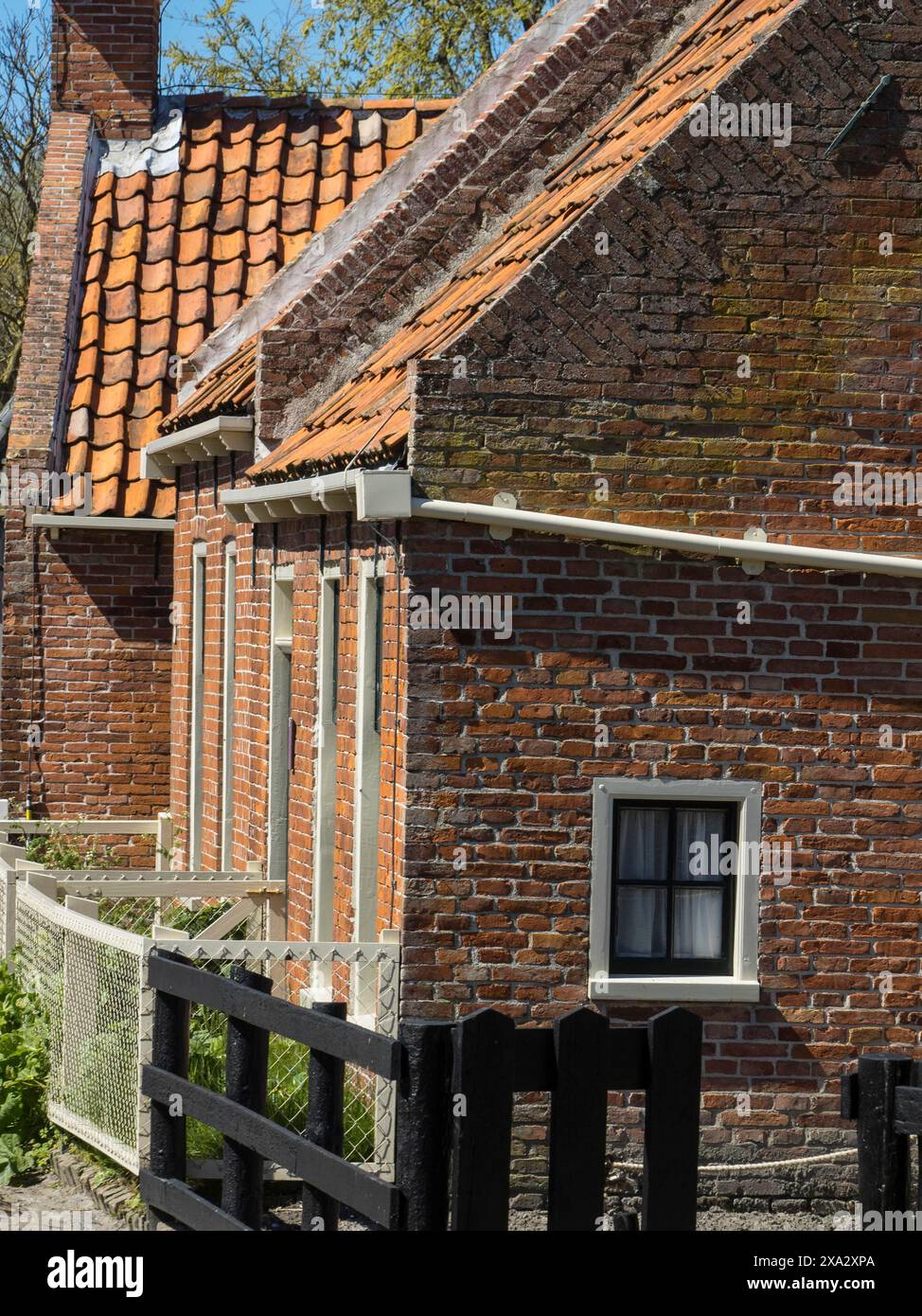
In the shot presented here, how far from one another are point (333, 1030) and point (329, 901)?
564 centimetres

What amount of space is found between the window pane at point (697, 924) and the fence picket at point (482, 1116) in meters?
4.91

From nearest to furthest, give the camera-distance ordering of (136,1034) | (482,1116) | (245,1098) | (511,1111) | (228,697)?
(482,1116), (511,1111), (245,1098), (136,1034), (228,697)

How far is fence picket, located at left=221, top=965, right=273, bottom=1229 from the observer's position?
22.5 ft

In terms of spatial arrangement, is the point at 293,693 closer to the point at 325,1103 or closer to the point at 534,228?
the point at 534,228

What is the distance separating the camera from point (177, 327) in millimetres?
17688

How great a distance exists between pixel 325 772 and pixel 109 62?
33.9 feet

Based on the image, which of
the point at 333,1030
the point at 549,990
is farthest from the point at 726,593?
the point at 333,1030

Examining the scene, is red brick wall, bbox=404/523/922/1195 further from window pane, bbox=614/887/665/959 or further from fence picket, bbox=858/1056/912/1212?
fence picket, bbox=858/1056/912/1212

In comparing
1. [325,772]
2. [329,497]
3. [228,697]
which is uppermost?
[329,497]

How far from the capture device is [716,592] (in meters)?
9.61

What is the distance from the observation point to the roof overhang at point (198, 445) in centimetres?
1302

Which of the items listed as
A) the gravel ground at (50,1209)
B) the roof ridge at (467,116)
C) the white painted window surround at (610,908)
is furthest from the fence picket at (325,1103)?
the roof ridge at (467,116)

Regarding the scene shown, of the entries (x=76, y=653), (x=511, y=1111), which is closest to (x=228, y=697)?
→ (x=76, y=653)

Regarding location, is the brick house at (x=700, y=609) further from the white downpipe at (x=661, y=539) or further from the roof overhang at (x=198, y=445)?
the roof overhang at (x=198, y=445)
